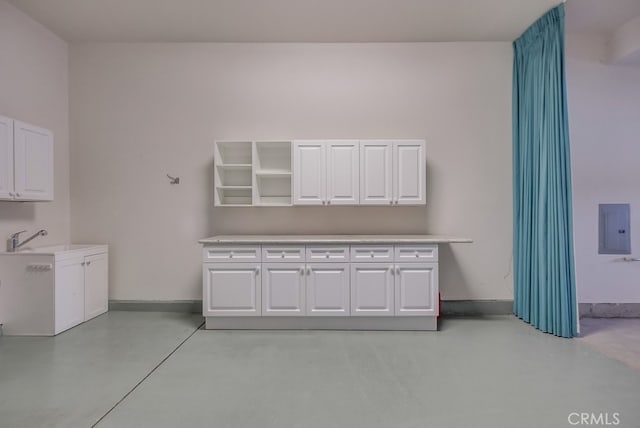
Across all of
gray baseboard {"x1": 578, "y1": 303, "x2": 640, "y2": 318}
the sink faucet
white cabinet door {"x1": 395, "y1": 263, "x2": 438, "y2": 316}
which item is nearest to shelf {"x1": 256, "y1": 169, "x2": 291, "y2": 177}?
white cabinet door {"x1": 395, "y1": 263, "x2": 438, "y2": 316}

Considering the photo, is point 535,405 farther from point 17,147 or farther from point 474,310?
point 17,147

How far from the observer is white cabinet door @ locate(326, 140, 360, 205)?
3.79m

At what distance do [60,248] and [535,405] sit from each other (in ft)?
15.2

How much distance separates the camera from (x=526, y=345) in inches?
122

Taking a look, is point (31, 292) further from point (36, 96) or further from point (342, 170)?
point (342, 170)

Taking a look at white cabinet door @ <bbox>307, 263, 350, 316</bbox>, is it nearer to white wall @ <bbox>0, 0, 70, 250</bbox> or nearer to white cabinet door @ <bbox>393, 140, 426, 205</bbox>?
white cabinet door @ <bbox>393, 140, 426, 205</bbox>

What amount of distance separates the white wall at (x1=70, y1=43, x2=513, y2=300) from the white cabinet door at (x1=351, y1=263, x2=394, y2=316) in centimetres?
76

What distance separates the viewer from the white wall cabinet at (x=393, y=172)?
3768 millimetres

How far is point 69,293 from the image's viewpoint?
3510 millimetres

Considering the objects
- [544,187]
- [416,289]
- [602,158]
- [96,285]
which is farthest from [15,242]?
[602,158]

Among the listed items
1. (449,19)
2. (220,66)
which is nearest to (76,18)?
(220,66)

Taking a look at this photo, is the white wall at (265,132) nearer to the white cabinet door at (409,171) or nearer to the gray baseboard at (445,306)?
the gray baseboard at (445,306)

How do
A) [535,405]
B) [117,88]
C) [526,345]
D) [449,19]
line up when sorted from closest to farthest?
[535,405], [526,345], [449,19], [117,88]

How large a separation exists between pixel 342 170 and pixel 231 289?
1.70 meters
